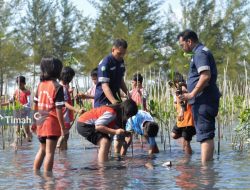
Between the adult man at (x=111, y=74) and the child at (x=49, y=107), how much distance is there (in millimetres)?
1421

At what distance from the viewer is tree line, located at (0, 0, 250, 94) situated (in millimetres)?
33469

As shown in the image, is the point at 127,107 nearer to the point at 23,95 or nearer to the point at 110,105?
the point at 110,105

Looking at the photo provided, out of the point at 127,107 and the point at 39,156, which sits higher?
the point at 127,107

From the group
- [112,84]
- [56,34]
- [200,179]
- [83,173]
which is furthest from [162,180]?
[56,34]

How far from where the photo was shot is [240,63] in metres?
34.4

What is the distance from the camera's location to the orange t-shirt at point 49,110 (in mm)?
7586

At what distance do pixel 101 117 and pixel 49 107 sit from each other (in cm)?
117

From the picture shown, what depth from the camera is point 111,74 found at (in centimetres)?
923

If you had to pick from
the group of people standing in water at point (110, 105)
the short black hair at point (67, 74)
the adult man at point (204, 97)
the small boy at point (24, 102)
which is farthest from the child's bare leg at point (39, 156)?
the small boy at point (24, 102)

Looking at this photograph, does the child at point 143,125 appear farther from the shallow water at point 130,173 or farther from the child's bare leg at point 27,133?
the child's bare leg at point 27,133

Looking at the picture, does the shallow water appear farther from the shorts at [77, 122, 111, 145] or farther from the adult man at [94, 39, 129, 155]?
the adult man at [94, 39, 129, 155]

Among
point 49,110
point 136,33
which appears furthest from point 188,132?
point 136,33

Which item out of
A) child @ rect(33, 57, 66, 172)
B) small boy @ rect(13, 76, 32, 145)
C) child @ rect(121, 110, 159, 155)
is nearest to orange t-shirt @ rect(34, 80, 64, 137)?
child @ rect(33, 57, 66, 172)

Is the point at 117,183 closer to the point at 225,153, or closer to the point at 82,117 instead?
the point at 82,117
